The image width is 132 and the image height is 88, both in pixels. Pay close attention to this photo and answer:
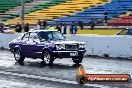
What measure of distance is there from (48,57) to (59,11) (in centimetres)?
4674

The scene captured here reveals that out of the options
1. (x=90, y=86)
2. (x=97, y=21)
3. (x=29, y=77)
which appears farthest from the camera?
(x=97, y=21)

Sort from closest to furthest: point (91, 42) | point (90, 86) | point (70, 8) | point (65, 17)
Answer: point (90, 86)
point (91, 42)
point (65, 17)
point (70, 8)

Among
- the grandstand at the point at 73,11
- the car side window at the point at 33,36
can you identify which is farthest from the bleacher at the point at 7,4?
the car side window at the point at 33,36

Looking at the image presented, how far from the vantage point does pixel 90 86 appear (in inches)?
498

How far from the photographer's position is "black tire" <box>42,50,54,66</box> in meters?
20.0

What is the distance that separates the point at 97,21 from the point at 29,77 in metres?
38.6

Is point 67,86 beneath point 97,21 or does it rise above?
above

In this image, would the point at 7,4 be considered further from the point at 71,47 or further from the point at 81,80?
the point at 81,80

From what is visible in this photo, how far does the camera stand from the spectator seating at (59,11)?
64250 millimetres

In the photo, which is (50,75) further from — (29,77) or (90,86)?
(90,86)

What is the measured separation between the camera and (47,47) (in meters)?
20.2

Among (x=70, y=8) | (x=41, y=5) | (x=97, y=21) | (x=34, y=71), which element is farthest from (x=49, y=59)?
(x=41, y=5)

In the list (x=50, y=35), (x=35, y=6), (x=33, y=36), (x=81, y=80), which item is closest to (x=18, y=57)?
(x=33, y=36)

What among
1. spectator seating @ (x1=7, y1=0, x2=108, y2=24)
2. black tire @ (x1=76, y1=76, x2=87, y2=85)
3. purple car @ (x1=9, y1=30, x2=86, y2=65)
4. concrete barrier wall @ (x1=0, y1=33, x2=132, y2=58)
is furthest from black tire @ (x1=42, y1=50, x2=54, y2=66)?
spectator seating @ (x1=7, y1=0, x2=108, y2=24)
